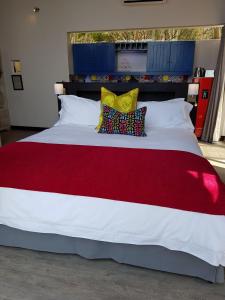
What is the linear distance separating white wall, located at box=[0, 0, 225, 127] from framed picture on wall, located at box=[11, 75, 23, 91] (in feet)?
0.32

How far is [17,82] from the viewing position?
5.01 m

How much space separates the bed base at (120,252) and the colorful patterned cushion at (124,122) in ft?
4.19

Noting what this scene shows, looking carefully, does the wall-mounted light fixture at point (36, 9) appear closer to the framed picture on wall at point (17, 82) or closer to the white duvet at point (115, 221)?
the framed picture on wall at point (17, 82)

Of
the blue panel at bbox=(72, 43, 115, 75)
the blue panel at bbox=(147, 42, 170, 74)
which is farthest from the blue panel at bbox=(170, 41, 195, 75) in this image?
the blue panel at bbox=(72, 43, 115, 75)

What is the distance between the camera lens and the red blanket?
1318 millimetres

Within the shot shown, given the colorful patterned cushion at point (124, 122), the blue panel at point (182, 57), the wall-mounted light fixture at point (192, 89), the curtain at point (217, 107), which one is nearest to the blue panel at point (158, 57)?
the blue panel at point (182, 57)

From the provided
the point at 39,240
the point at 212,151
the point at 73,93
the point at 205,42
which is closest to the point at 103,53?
the point at 73,93

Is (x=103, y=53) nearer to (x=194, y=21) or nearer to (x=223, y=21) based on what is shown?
(x=194, y=21)

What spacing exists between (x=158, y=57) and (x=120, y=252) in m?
4.26

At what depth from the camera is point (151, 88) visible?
322 centimetres

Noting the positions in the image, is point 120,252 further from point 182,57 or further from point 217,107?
point 182,57

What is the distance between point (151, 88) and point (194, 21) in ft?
5.66

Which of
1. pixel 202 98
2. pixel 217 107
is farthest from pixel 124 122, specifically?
pixel 202 98

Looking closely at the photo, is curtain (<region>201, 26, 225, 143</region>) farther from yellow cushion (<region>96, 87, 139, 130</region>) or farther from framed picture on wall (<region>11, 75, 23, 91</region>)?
framed picture on wall (<region>11, 75, 23, 91</region>)
